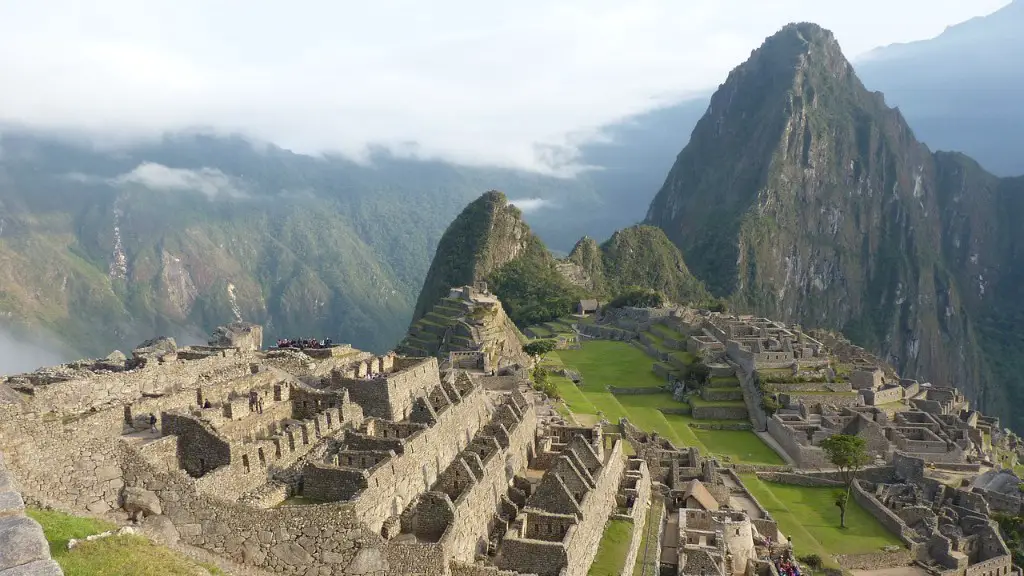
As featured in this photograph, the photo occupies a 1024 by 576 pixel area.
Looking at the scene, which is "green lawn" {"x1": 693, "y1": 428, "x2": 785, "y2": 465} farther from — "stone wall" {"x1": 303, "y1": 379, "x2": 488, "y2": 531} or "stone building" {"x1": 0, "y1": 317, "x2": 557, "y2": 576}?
"stone wall" {"x1": 303, "y1": 379, "x2": 488, "y2": 531}

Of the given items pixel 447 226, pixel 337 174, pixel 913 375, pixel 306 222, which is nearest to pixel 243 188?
pixel 306 222

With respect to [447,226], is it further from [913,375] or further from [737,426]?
[913,375]

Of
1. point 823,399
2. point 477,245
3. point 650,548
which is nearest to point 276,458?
point 650,548

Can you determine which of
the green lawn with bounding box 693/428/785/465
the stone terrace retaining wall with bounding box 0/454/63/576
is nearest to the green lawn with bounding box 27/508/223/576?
the stone terrace retaining wall with bounding box 0/454/63/576

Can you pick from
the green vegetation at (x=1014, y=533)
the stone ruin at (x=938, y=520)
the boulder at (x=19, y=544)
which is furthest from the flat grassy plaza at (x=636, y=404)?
the boulder at (x=19, y=544)

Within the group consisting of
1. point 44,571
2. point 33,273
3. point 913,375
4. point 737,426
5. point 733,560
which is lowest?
point 913,375

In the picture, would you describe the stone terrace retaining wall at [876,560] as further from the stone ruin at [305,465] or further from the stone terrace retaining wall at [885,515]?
the stone ruin at [305,465]

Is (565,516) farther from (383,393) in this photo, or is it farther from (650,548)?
(383,393)
